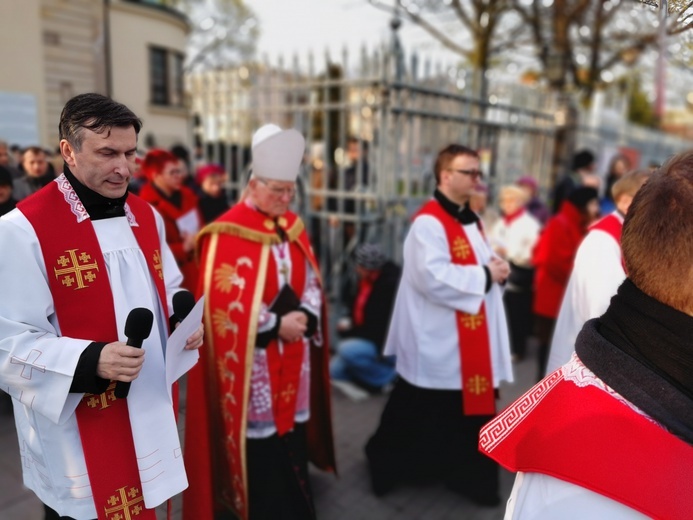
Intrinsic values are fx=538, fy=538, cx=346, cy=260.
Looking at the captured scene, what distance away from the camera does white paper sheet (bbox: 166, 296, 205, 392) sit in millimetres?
1679

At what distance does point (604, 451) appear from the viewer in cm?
99

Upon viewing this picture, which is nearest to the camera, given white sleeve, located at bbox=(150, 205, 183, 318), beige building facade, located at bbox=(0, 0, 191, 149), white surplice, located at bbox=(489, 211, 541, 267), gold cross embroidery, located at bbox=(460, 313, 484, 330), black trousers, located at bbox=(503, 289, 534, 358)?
white sleeve, located at bbox=(150, 205, 183, 318)

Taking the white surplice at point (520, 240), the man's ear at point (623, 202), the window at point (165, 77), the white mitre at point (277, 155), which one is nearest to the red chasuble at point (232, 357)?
the white mitre at point (277, 155)

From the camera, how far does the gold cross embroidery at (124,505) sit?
170 cm

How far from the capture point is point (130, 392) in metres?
1.69

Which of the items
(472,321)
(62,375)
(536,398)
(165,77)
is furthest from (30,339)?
(165,77)

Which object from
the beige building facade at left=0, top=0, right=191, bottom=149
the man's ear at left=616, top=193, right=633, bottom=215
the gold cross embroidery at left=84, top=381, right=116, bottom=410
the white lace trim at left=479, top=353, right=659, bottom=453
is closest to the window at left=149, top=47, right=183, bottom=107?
the beige building facade at left=0, top=0, right=191, bottom=149

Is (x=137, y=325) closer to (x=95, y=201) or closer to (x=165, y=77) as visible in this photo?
(x=95, y=201)

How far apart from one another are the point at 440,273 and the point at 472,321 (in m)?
0.36

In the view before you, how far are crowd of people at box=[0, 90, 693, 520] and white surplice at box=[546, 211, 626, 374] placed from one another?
0.4 inches

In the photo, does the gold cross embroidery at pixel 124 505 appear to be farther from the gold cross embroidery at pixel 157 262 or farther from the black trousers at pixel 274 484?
the black trousers at pixel 274 484

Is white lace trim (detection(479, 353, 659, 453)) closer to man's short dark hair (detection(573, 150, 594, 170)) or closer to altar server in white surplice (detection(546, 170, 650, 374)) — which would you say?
altar server in white surplice (detection(546, 170, 650, 374))

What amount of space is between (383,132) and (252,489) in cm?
383

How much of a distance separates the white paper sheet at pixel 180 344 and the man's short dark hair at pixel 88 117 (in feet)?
1.98
